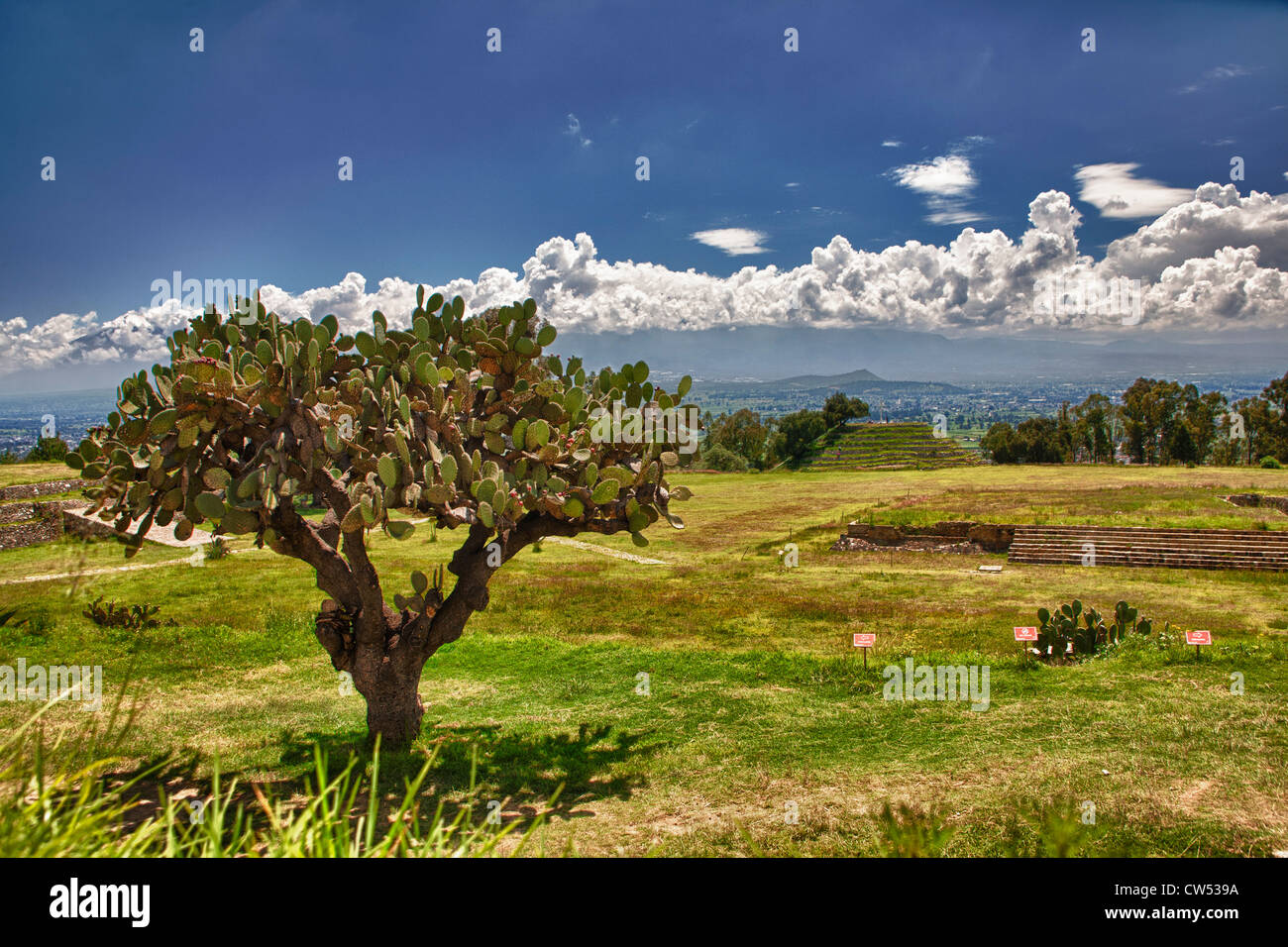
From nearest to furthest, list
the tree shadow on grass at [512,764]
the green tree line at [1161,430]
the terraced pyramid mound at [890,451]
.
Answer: the tree shadow on grass at [512,764] < the green tree line at [1161,430] < the terraced pyramid mound at [890,451]

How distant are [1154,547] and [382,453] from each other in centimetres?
2453

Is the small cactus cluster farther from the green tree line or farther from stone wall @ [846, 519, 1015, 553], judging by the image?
the green tree line

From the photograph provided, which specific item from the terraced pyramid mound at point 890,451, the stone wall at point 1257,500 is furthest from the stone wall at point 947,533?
the terraced pyramid mound at point 890,451

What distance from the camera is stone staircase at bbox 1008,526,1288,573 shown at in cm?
2192

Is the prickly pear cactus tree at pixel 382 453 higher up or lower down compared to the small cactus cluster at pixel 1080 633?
higher up

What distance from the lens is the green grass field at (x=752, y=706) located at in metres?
5.87

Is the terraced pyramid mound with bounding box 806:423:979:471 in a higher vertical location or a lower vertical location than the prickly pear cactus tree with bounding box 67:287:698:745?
lower

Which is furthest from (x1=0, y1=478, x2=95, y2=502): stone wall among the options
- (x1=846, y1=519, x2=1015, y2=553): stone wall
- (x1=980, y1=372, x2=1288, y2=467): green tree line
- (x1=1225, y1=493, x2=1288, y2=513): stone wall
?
(x1=980, y1=372, x2=1288, y2=467): green tree line

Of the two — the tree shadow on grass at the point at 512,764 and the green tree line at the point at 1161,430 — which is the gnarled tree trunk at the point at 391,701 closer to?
the tree shadow on grass at the point at 512,764

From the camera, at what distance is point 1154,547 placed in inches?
921

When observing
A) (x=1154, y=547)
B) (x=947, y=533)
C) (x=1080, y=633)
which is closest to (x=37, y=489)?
(x=947, y=533)

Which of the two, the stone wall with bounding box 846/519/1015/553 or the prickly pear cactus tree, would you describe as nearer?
the prickly pear cactus tree

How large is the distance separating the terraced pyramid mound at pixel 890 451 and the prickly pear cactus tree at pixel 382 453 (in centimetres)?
5815

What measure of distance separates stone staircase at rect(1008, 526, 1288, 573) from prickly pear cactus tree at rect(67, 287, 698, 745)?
20.0 meters
